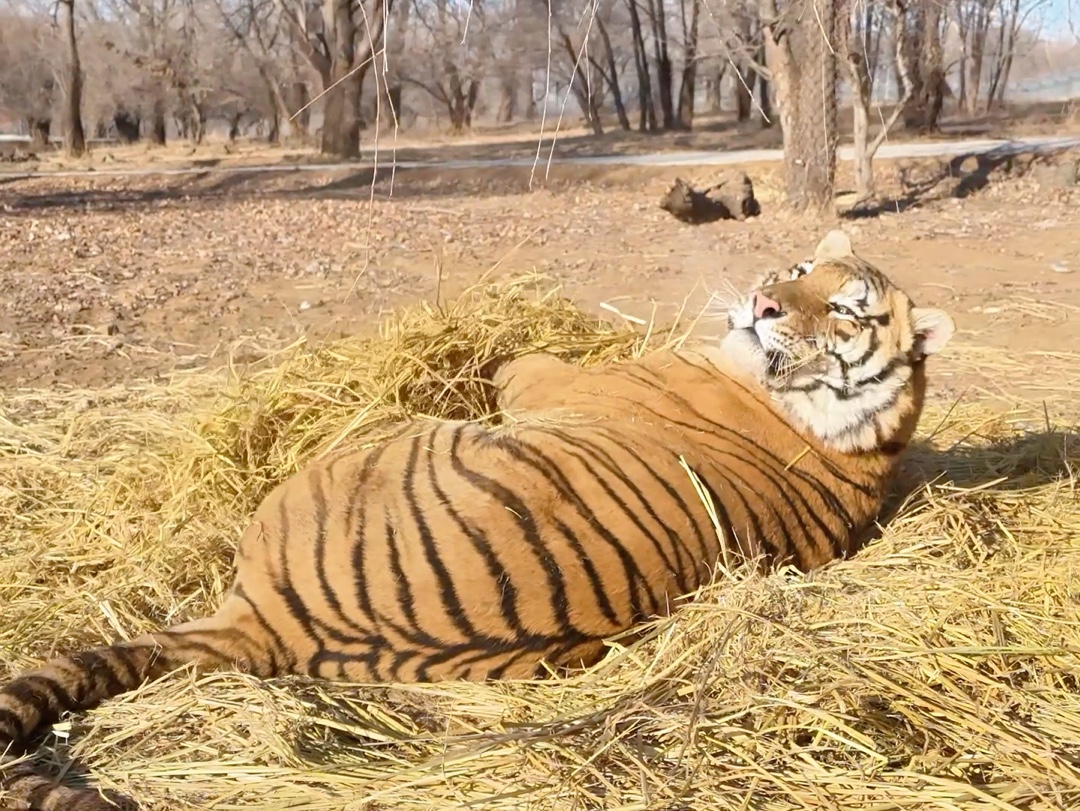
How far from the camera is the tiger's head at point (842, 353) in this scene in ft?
10.3

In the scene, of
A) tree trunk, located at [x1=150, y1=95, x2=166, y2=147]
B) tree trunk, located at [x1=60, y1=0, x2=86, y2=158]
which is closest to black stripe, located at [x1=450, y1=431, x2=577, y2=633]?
tree trunk, located at [x1=60, y1=0, x2=86, y2=158]

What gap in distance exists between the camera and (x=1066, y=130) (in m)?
22.0

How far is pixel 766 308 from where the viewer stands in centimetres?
322

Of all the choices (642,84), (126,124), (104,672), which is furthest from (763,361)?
(126,124)

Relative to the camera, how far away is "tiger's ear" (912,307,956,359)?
10.4 ft

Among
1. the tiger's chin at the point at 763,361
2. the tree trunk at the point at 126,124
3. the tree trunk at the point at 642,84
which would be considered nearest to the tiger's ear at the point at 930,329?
the tiger's chin at the point at 763,361

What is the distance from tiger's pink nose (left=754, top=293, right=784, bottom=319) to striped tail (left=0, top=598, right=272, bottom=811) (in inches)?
70.1

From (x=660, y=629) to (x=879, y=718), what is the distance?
0.58m

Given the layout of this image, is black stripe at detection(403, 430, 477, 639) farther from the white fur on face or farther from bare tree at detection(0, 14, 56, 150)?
bare tree at detection(0, 14, 56, 150)

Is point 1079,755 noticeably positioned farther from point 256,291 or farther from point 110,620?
point 256,291

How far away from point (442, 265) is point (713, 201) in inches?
181

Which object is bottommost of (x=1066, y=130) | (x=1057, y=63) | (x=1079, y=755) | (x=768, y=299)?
(x=1079, y=755)

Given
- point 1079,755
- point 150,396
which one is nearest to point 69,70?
point 150,396

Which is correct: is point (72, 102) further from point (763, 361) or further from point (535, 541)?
point (535, 541)
